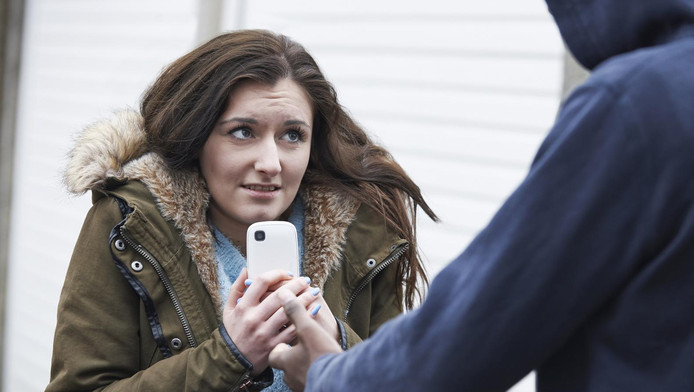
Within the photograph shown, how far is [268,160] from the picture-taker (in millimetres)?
2266

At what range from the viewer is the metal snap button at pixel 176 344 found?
7.01 feet

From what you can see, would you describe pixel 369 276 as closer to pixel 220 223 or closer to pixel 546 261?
pixel 220 223

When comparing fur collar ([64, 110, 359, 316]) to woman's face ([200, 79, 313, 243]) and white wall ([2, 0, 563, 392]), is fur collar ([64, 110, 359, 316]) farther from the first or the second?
white wall ([2, 0, 563, 392])

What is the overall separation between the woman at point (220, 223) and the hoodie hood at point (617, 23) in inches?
35.0

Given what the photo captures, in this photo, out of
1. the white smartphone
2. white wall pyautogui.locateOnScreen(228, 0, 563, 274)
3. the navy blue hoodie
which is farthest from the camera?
white wall pyautogui.locateOnScreen(228, 0, 563, 274)

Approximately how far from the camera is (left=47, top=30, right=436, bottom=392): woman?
2059 mm

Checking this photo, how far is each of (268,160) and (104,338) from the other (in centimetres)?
59

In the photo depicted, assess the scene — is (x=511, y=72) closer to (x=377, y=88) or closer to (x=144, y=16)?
(x=377, y=88)

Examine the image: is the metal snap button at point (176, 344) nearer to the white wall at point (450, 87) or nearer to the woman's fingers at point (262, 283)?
the woman's fingers at point (262, 283)

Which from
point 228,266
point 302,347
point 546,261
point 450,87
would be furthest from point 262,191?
point 450,87

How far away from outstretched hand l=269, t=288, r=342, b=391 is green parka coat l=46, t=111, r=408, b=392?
373mm

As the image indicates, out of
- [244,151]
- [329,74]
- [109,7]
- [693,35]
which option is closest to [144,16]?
[109,7]

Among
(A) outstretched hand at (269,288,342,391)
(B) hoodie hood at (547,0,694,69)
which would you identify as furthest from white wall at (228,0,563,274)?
(B) hoodie hood at (547,0,694,69)

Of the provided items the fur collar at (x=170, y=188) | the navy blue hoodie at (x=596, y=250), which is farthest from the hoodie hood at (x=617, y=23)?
the fur collar at (x=170, y=188)
